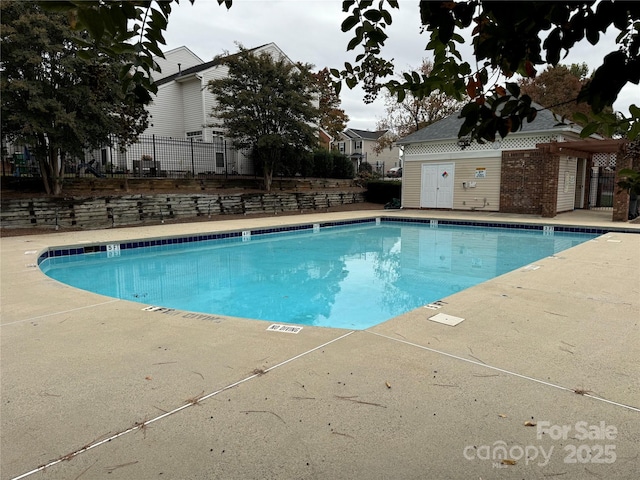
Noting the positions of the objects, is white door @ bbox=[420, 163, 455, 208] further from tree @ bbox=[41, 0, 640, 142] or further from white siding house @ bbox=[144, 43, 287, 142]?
tree @ bbox=[41, 0, 640, 142]

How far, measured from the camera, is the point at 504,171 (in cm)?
1659

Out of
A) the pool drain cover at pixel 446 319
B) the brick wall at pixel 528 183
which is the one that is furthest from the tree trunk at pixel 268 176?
the pool drain cover at pixel 446 319

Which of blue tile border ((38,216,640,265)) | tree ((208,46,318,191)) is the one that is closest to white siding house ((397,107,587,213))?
blue tile border ((38,216,640,265))

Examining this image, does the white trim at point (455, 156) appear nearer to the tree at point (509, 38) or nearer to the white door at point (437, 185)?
the white door at point (437, 185)

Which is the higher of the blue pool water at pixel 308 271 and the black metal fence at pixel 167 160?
the black metal fence at pixel 167 160

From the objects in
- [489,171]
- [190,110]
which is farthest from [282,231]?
[190,110]

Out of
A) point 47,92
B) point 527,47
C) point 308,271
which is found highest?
point 47,92

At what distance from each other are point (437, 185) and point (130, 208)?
12685 mm

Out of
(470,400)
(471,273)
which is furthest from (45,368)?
(471,273)

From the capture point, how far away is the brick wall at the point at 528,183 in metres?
14.9

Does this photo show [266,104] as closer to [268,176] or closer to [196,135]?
[268,176]

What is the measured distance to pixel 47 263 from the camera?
8242 mm

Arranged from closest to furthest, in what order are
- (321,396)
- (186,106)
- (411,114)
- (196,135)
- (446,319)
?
(321,396) < (446,319) < (196,135) < (186,106) < (411,114)

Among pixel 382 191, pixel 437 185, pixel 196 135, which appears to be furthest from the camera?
pixel 382 191
